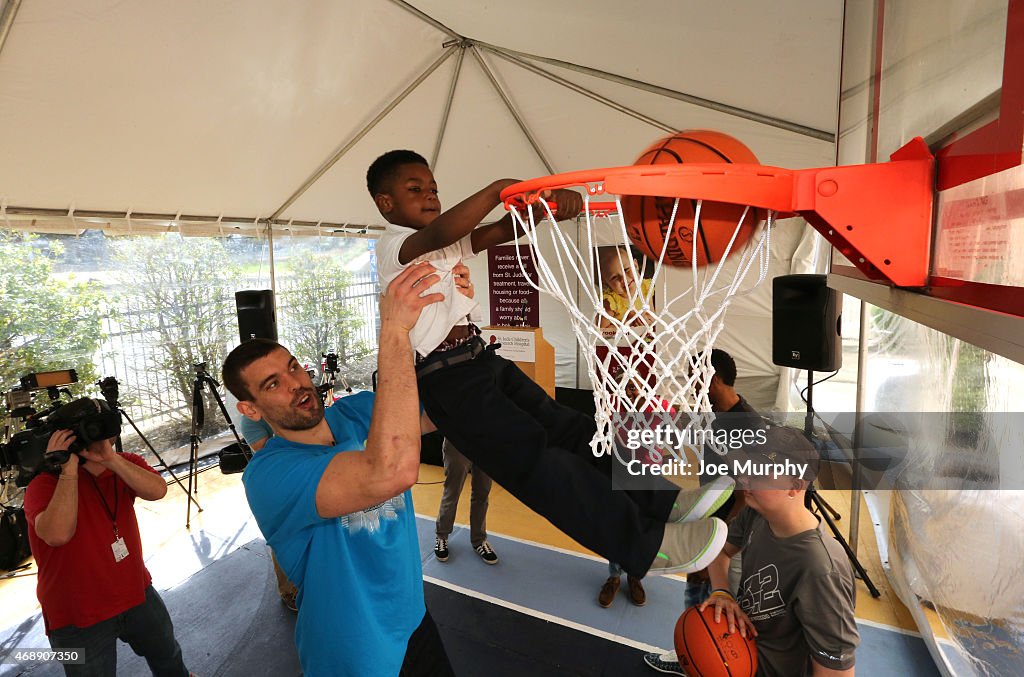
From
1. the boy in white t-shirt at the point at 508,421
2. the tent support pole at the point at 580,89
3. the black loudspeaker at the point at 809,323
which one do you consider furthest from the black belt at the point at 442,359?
the tent support pole at the point at 580,89

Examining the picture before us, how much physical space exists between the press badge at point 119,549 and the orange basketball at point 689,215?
2.52 m

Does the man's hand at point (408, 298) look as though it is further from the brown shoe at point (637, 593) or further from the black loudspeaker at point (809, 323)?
the black loudspeaker at point (809, 323)

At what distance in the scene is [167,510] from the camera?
15.9ft

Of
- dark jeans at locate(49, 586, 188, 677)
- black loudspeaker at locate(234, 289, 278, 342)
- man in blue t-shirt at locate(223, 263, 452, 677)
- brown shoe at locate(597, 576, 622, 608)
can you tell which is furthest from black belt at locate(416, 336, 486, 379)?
black loudspeaker at locate(234, 289, 278, 342)

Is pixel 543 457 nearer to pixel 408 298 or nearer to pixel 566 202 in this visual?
pixel 408 298

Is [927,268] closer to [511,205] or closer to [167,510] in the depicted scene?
[511,205]

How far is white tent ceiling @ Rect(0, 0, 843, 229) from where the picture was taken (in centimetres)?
260

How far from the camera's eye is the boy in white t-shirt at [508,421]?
1670 mm

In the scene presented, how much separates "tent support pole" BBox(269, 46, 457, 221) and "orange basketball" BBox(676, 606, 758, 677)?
150 inches

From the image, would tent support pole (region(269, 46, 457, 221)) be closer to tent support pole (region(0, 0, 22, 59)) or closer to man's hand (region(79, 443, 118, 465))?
tent support pole (region(0, 0, 22, 59))

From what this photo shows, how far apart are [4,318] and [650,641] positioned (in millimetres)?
6076

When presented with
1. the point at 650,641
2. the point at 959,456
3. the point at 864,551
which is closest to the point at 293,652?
the point at 650,641

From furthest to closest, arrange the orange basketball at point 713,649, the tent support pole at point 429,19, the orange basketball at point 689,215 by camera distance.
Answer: the tent support pole at point 429,19
the orange basketball at point 713,649
the orange basketball at point 689,215

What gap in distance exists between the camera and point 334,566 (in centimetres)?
156
